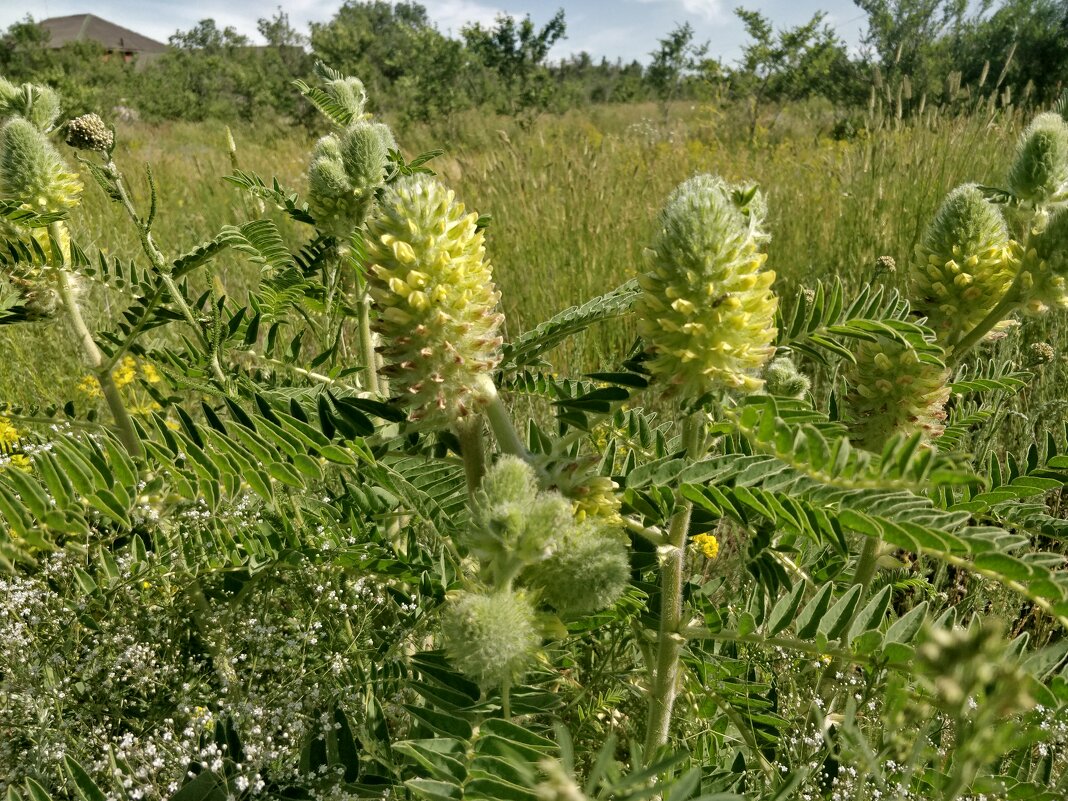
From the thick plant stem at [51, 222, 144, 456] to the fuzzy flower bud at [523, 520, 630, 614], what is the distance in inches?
43.9

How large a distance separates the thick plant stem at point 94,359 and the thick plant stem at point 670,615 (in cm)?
120

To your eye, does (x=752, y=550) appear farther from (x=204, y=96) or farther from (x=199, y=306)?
(x=204, y=96)

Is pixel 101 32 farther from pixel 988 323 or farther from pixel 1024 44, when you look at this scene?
pixel 988 323

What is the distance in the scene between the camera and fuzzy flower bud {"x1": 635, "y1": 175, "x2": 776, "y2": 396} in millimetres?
989

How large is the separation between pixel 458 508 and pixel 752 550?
1.80 feet

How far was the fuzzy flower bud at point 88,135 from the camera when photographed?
1718mm

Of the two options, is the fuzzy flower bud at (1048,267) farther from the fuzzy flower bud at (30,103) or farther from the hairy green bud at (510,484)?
the fuzzy flower bud at (30,103)

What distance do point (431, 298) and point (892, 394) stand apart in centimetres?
90

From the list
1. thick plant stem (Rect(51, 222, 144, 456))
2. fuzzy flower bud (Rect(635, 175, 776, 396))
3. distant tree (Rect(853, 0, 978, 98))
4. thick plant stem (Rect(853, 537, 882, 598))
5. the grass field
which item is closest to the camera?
fuzzy flower bud (Rect(635, 175, 776, 396))

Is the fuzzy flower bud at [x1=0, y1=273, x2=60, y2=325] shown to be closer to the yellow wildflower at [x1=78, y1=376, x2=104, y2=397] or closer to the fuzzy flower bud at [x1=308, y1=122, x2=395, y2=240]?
the fuzzy flower bud at [x1=308, y1=122, x2=395, y2=240]

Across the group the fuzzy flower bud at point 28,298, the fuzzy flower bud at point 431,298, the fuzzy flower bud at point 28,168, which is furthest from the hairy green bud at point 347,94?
the fuzzy flower bud at point 431,298

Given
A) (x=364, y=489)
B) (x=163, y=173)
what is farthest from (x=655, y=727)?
(x=163, y=173)

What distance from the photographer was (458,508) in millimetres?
1408

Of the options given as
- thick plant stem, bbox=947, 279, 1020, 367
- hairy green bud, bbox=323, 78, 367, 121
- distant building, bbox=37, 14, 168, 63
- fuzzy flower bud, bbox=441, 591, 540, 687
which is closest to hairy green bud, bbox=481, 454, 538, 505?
fuzzy flower bud, bbox=441, 591, 540, 687
